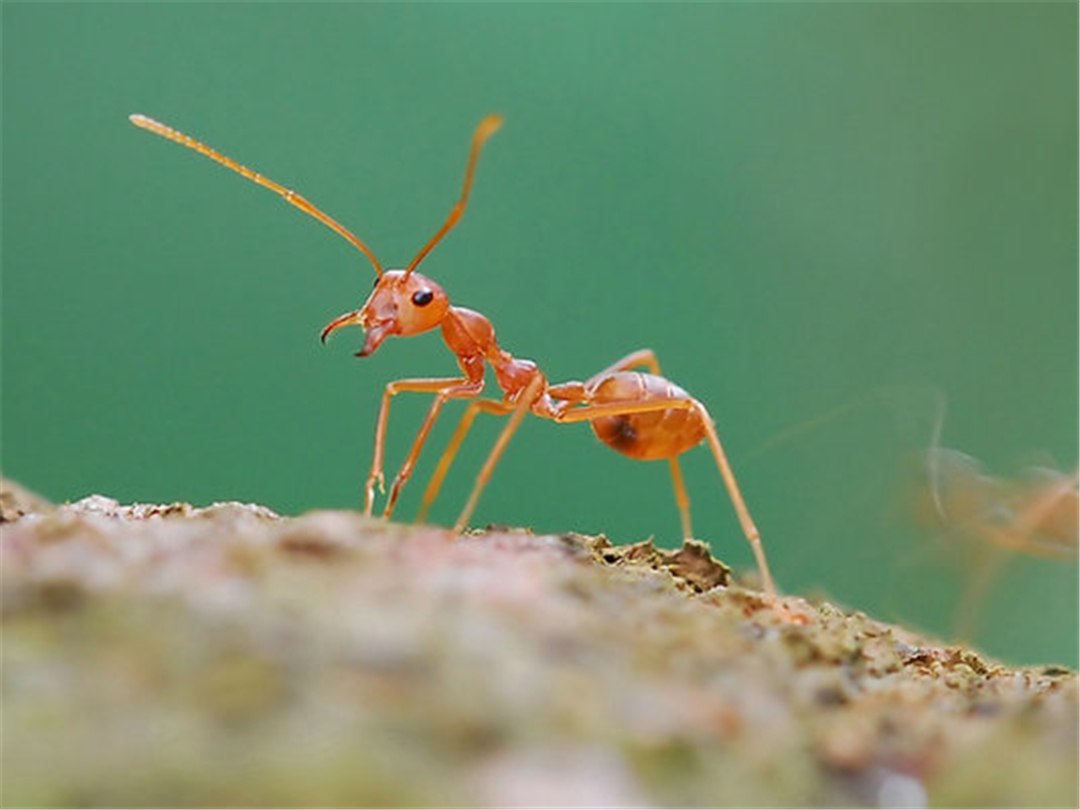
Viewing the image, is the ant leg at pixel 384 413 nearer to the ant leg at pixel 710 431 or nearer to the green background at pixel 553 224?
the ant leg at pixel 710 431

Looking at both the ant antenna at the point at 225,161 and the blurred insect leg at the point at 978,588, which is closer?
the ant antenna at the point at 225,161

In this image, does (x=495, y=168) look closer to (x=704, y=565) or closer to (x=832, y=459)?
(x=832, y=459)

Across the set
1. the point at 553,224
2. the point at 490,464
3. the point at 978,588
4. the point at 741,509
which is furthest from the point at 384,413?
the point at 553,224

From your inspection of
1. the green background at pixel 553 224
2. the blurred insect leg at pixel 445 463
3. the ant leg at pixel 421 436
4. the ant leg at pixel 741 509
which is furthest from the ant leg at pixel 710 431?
the green background at pixel 553 224

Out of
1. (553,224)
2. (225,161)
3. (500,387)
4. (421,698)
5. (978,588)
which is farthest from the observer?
(553,224)

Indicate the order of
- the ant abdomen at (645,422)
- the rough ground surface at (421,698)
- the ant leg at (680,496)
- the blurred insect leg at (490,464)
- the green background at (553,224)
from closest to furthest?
1. the rough ground surface at (421,698)
2. the blurred insect leg at (490,464)
3. the ant abdomen at (645,422)
4. the ant leg at (680,496)
5. the green background at (553,224)

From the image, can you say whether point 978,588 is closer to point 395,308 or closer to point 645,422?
point 645,422

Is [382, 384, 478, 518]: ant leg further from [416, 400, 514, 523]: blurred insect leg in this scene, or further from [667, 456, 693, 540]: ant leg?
[667, 456, 693, 540]: ant leg

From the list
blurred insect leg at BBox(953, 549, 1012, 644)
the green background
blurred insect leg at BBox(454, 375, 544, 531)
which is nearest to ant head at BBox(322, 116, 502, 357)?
blurred insect leg at BBox(454, 375, 544, 531)
